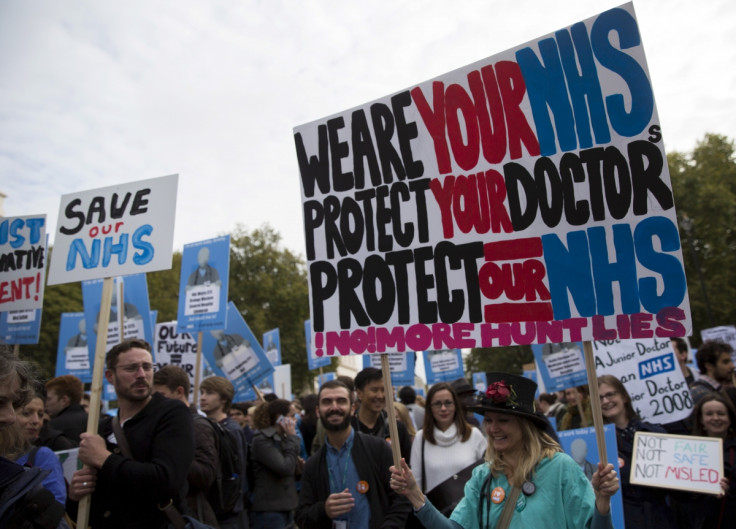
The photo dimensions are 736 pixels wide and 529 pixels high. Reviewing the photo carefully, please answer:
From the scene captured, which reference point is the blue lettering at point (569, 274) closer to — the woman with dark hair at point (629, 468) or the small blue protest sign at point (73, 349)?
the woman with dark hair at point (629, 468)

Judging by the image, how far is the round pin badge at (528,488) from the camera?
295 cm

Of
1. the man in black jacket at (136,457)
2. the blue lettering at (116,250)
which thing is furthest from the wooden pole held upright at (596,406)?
the blue lettering at (116,250)

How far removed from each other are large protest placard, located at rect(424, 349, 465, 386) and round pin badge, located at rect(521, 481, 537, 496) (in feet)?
41.7

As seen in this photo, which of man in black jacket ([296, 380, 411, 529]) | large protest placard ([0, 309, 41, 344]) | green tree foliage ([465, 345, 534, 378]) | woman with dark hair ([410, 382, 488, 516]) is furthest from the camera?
green tree foliage ([465, 345, 534, 378])

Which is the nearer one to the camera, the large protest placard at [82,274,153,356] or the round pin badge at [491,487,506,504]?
the round pin badge at [491,487,506,504]

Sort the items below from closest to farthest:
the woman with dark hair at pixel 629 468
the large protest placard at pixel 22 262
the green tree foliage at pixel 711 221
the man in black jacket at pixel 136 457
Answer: the man in black jacket at pixel 136 457 → the woman with dark hair at pixel 629 468 → the large protest placard at pixel 22 262 → the green tree foliage at pixel 711 221

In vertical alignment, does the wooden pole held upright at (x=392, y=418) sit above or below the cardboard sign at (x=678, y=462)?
Answer: above

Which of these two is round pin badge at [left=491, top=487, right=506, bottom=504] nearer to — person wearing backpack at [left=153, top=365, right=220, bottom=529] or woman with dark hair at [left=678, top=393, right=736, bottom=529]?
person wearing backpack at [left=153, top=365, right=220, bottom=529]

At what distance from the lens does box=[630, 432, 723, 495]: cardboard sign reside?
4852mm

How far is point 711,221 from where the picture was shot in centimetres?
3444

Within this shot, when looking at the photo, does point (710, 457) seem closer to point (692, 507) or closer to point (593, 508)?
point (692, 507)

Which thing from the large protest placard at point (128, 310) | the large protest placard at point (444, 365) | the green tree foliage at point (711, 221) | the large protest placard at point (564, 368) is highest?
the green tree foliage at point (711, 221)

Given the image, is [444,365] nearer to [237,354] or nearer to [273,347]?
[273,347]

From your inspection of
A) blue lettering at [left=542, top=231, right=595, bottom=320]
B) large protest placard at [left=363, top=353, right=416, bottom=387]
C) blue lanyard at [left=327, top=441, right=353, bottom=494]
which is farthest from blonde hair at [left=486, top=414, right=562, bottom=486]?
large protest placard at [left=363, top=353, right=416, bottom=387]
